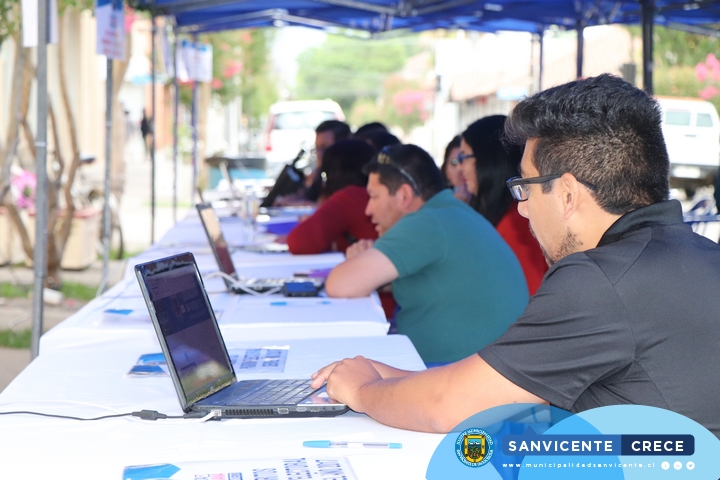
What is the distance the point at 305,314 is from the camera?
3088 mm

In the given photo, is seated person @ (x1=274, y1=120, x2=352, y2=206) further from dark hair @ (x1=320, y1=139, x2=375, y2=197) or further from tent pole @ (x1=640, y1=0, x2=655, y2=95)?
tent pole @ (x1=640, y1=0, x2=655, y2=95)

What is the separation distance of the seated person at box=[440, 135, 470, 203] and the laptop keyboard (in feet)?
10.3

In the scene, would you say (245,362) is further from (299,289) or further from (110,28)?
(110,28)

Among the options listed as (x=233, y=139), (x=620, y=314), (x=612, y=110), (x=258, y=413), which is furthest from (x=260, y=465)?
(x=233, y=139)

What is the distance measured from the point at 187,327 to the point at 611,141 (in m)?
1.01

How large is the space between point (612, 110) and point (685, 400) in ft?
1.61

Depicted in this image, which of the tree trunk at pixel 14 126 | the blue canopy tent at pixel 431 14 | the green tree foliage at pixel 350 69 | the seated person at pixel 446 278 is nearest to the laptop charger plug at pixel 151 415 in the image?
the seated person at pixel 446 278

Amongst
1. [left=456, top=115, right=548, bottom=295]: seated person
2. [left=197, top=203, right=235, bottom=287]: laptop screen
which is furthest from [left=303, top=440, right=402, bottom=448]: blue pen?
[left=456, top=115, right=548, bottom=295]: seated person

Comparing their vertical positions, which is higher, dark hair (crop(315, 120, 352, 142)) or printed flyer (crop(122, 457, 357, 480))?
dark hair (crop(315, 120, 352, 142))

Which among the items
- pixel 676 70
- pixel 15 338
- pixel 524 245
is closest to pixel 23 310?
pixel 15 338

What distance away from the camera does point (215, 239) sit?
12.0 ft

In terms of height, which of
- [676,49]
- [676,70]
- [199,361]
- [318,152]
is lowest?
[199,361]

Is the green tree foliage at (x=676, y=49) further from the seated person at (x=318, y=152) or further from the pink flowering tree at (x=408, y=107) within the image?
the pink flowering tree at (x=408, y=107)

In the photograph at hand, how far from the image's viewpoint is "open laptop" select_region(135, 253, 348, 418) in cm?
192
